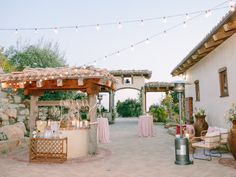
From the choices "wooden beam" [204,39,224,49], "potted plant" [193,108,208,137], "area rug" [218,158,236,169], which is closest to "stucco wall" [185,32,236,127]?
"wooden beam" [204,39,224,49]

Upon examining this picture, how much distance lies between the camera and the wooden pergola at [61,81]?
643cm

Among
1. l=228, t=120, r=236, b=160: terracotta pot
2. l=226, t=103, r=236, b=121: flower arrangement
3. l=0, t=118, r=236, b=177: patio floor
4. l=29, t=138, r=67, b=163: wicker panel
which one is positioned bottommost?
l=0, t=118, r=236, b=177: patio floor

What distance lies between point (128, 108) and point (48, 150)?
20549mm

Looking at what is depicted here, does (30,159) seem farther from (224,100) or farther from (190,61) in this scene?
(190,61)

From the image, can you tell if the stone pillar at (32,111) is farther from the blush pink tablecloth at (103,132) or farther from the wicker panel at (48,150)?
the blush pink tablecloth at (103,132)

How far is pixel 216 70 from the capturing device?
8289mm

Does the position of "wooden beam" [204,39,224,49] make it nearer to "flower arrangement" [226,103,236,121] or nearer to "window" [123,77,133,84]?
"flower arrangement" [226,103,236,121]

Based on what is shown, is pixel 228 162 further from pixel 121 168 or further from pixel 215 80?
pixel 215 80

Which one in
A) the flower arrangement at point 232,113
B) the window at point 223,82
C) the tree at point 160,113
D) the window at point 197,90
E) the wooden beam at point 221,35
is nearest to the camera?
the flower arrangement at point 232,113

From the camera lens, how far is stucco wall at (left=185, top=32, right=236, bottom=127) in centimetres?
709

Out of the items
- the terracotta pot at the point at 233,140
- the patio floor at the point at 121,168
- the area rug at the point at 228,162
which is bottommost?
the patio floor at the point at 121,168

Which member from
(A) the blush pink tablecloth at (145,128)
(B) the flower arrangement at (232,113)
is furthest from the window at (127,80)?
(B) the flower arrangement at (232,113)

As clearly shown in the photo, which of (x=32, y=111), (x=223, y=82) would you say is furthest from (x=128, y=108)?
(x=32, y=111)

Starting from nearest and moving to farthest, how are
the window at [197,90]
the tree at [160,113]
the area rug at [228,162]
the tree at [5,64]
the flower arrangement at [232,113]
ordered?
the area rug at [228,162] < the flower arrangement at [232,113] < the window at [197,90] < the tree at [5,64] < the tree at [160,113]
